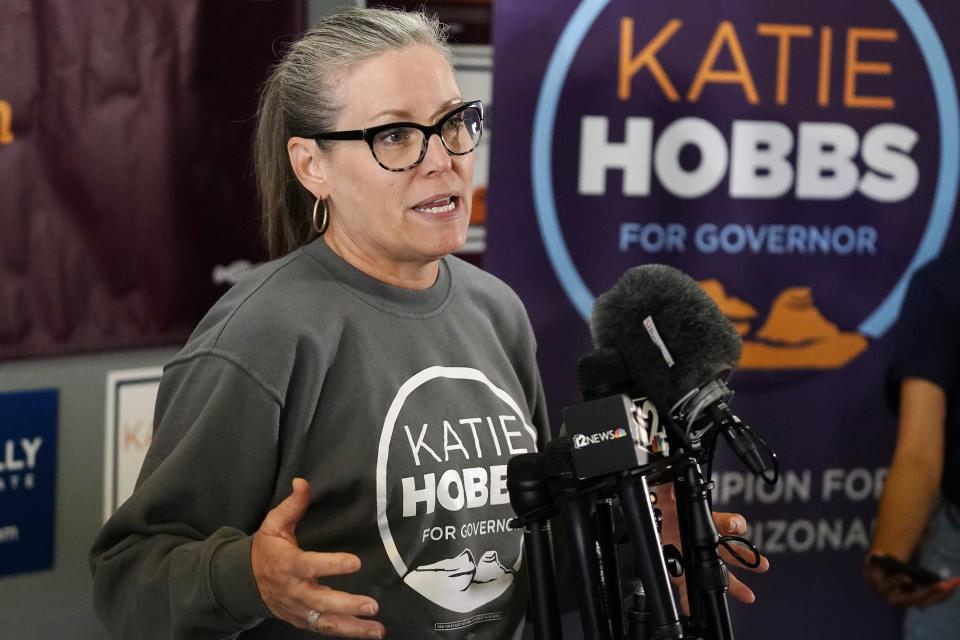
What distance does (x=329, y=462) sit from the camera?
141cm

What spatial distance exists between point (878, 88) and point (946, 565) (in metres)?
1.07

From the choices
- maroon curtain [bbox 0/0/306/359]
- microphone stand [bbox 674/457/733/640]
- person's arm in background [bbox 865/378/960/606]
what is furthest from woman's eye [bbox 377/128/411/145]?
person's arm in background [bbox 865/378/960/606]

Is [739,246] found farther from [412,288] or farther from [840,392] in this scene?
[412,288]

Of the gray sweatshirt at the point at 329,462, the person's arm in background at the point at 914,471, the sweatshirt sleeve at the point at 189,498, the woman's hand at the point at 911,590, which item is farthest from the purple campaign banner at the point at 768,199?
the sweatshirt sleeve at the point at 189,498

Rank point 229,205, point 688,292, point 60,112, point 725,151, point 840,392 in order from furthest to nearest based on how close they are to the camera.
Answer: point 840,392
point 725,151
point 229,205
point 60,112
point 688,292

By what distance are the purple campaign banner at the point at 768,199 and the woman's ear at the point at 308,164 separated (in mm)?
1008

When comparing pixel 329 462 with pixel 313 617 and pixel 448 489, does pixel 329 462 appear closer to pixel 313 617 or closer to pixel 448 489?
pixel 448 489

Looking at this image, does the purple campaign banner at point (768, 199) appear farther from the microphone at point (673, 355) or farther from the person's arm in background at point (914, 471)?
the microphone at point (673, 355)

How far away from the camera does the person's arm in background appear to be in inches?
103

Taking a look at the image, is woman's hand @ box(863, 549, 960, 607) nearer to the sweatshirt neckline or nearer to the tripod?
the tripod

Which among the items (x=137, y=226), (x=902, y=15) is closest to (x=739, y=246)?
(x=902, y=15)

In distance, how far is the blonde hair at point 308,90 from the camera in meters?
1.49

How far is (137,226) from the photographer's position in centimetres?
215

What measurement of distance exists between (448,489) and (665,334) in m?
0.36
